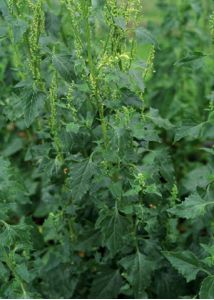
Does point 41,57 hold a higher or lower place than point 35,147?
higher

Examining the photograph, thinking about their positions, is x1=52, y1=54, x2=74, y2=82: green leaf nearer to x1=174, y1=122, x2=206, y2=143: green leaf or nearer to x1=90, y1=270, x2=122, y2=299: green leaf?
x1=174, y1=122, x2=206, y2=143: green leaf

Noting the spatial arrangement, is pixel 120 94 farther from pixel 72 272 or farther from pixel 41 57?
pixel 72 272

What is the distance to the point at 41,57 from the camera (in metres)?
3.49

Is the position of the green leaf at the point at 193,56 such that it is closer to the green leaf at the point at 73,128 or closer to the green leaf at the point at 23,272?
the green leaf at the point at 73,128

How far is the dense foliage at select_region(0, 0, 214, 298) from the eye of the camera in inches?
120

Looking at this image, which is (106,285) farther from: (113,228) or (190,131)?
(190,131)

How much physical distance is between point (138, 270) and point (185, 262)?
1.09ft

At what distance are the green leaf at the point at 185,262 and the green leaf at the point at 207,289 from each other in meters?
0.16

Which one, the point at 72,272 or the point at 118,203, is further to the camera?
the point at 72,272

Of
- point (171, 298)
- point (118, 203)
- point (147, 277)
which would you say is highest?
A: point (118, 203)

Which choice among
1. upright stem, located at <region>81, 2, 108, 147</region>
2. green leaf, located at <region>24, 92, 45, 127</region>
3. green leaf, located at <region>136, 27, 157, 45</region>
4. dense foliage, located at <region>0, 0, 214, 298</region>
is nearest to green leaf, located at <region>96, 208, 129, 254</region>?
dense foliage, located at <region>0, 0, 214, 298</region>

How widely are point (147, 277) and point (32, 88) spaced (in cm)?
120

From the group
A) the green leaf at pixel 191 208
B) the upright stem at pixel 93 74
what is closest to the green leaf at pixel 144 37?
the upright stem at pixel 93 74

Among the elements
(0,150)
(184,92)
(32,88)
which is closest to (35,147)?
(32,88)
